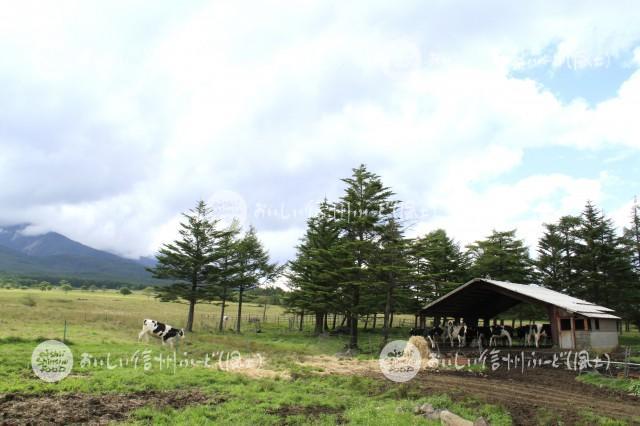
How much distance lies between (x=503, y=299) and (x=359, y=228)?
12071mm

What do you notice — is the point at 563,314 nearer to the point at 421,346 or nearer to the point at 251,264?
the point at 421,346

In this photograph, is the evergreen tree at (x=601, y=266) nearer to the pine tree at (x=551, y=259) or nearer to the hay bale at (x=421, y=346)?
the pine tree at (x=551, y=259)

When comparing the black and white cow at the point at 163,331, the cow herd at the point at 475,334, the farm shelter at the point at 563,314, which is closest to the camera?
the farm shelter at the point at 563,314

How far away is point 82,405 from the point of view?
10.0 meters

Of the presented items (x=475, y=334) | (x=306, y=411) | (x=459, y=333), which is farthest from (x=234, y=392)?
(x=475, y=334)

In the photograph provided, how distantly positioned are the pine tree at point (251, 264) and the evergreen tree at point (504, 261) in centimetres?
2126

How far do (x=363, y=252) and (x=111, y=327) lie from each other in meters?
17.8

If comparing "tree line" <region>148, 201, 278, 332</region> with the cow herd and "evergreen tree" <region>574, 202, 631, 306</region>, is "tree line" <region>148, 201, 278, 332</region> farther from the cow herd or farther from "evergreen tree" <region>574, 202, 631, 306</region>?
"evergreen tree" <region>574, 202, 631, 306</region>

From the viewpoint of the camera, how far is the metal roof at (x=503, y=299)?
22875 millimetres

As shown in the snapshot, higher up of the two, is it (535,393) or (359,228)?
(359,228)

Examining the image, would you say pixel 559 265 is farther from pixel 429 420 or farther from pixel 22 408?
pixel 22 408

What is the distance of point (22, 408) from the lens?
9508 mm

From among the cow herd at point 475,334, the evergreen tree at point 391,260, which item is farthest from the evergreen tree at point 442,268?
the evergreen tree at point 391,260

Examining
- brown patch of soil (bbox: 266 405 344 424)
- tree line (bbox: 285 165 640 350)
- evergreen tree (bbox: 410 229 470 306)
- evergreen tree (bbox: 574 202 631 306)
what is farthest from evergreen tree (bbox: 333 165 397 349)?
evergreen tree (bbox: 574 202 631 306)
